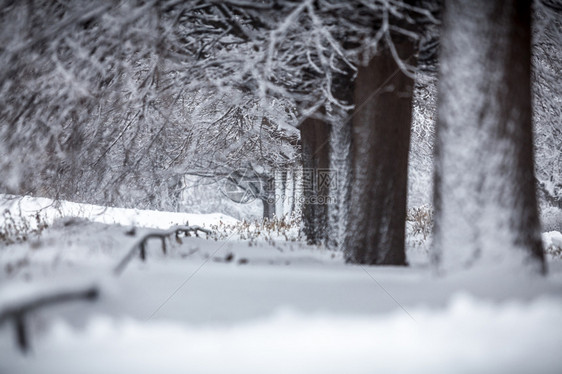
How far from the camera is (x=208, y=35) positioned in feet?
21.8

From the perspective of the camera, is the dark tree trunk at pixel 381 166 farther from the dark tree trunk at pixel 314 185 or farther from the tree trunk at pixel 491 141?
the dark tree trunk at pixel 314 185

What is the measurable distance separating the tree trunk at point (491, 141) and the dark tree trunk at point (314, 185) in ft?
17.7

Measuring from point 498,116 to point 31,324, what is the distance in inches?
151

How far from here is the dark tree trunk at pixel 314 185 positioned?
9.21 m

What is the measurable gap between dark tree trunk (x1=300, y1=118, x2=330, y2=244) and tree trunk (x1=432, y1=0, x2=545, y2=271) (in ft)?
17.7

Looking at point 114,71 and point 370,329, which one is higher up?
point 114,71

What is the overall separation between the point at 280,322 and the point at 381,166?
3450mm

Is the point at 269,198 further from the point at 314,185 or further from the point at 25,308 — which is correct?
the point at 25,308

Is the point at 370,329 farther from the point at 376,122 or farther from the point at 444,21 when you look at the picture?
the point at 376,122

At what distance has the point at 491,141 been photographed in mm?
3512

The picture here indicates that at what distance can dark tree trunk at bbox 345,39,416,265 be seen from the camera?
588 centimetres

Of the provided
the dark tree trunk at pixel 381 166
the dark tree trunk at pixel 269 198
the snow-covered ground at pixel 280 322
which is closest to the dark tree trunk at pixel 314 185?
the dark tree trunk at pixel 381 166

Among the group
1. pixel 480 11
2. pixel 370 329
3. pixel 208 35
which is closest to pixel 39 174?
pixel 208 35

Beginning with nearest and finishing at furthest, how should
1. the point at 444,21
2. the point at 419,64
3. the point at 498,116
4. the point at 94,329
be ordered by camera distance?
the point at 94,329 → the point at 498,116 → the point at 444,21 → the point at 419,64
